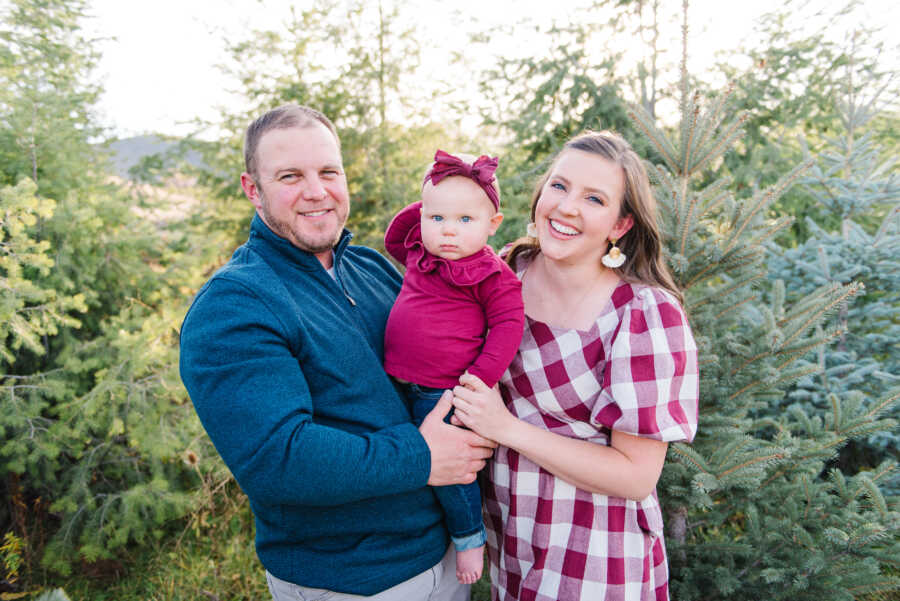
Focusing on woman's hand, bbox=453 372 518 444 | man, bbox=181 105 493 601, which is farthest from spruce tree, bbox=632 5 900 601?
man, bbox=181 105 493 601

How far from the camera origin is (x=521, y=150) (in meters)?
5.18

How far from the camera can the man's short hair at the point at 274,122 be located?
1733 millimetres

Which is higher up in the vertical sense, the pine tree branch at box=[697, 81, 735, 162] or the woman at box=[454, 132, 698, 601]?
the pine tree branch at box=[697, 81, 735, 162]

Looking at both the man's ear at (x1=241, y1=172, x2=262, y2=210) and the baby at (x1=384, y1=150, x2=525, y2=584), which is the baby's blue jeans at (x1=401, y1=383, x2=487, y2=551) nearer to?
the baby at (x1=384, y1=150, x2=525, y2=584)

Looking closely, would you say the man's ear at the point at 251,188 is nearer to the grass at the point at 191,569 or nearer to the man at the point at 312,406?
the man at the point at 312,406

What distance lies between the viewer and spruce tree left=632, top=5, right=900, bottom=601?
2.18 metres

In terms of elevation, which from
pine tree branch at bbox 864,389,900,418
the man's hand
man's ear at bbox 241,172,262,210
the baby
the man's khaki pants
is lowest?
the man's khaki pants

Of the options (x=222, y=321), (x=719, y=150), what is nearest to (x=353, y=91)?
(x=719, y=150)

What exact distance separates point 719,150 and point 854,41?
360cm

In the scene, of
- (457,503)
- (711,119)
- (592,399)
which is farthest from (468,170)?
(711,119)

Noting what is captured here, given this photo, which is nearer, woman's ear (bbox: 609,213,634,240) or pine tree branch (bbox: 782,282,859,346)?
woman's ear (bbox: 609,213,634,240)

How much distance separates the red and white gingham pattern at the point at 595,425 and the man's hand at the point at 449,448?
20 cm

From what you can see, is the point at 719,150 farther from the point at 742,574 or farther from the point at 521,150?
the point at 521,150

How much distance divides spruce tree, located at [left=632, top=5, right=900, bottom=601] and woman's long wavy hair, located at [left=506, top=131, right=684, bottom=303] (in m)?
0.59
